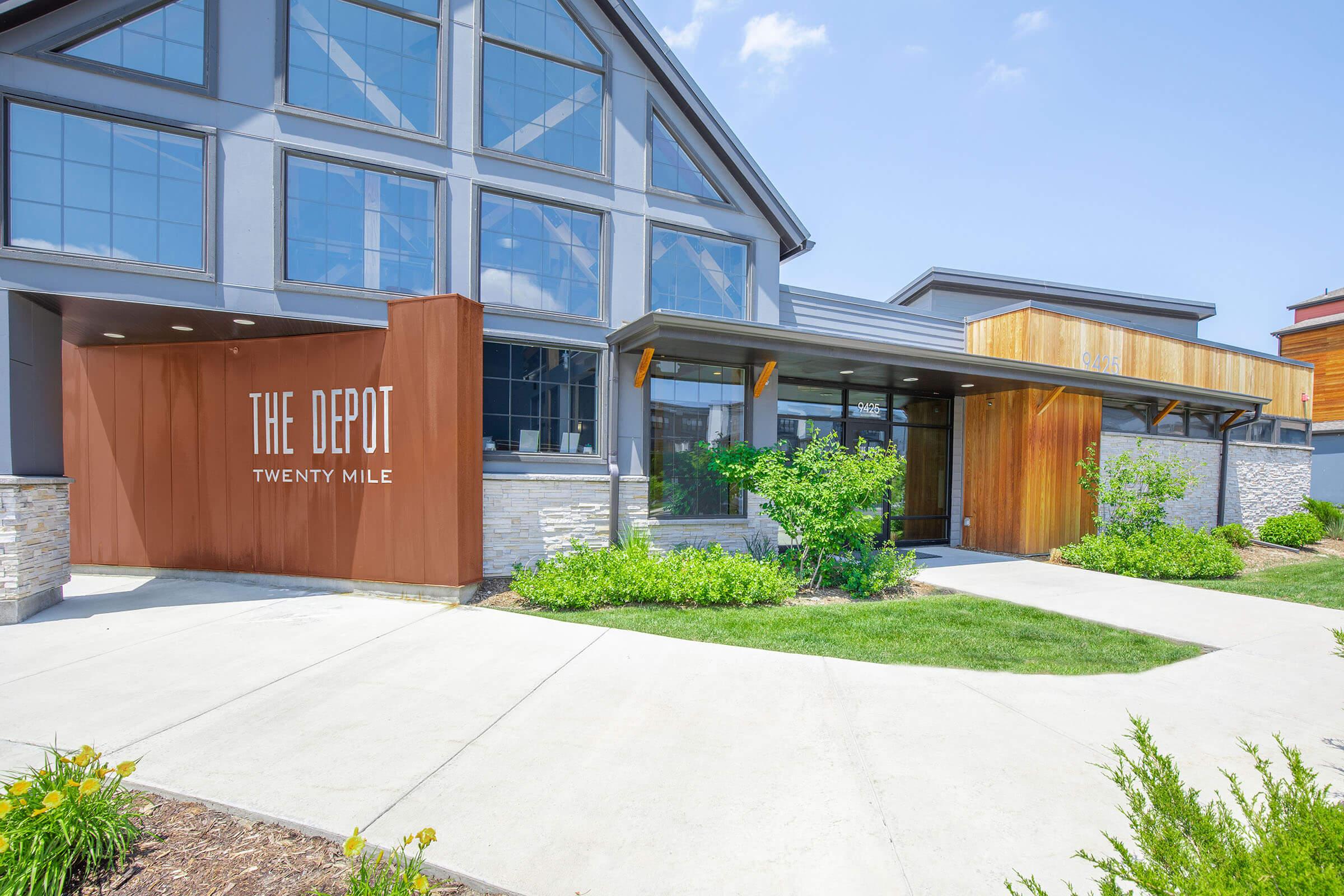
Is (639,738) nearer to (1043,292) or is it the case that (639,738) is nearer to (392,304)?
(392,304)

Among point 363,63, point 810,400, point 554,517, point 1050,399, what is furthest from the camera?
point 810,400

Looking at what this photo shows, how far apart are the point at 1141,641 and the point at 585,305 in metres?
7.92

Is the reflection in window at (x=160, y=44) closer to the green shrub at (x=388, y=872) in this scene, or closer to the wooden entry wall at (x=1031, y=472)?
the green shrub at (x=388, y=872)

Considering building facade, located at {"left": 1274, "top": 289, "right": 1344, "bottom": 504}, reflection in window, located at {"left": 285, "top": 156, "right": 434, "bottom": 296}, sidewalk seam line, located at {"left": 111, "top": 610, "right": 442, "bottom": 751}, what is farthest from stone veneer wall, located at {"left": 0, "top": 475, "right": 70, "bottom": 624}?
building facade, located at {"left": 1274, "top": 289, "right": 1344, "bottom": 504}

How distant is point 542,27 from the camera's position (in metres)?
9.14

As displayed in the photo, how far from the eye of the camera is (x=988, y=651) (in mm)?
5441

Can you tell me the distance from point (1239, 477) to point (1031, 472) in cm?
835

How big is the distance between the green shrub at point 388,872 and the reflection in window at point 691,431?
22.6 ft

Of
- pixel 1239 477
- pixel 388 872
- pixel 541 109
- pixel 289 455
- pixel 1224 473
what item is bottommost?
pixel 388 872

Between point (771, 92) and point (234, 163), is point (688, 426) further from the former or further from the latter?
point (771, 92)

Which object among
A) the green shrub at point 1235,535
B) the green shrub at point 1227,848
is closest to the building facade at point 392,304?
the green shrub at point 1235,535

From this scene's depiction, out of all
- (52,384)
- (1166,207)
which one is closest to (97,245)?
(52,384)

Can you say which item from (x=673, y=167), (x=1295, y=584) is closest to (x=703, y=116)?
(x=673, y=167)

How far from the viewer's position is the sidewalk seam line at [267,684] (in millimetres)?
3502
